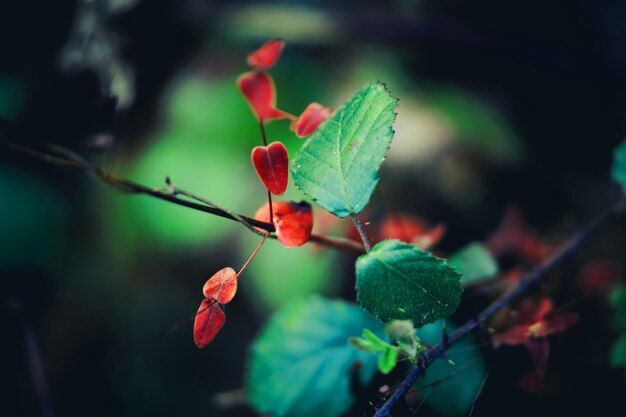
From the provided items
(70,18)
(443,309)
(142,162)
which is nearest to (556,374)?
(443,309)

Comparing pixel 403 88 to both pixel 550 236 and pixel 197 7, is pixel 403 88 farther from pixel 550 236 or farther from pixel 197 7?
pixel 197 7

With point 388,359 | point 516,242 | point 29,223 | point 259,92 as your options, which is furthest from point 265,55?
point 29,223

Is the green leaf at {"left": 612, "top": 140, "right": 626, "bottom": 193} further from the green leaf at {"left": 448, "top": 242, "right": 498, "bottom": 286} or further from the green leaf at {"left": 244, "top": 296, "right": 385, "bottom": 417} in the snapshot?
the green leaf at {"left": 244, "top": 296, "right": 385, "bottom": 417}

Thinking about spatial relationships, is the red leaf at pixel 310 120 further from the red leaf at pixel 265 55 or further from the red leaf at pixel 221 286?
the red leaf at pixel 221 286

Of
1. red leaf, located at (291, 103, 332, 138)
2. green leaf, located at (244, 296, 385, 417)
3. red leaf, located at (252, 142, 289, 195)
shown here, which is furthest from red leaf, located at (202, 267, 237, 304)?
green leaf, located at (244, 296, 385, 417)

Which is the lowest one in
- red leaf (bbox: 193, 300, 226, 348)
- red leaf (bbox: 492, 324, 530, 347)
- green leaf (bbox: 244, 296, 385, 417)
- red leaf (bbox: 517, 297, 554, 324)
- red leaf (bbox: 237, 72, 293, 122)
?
green leaf (bbox: 244, 296, 385, 417)

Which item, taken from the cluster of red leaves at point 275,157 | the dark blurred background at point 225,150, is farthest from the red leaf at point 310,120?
the dark blurred background at point 225,150
